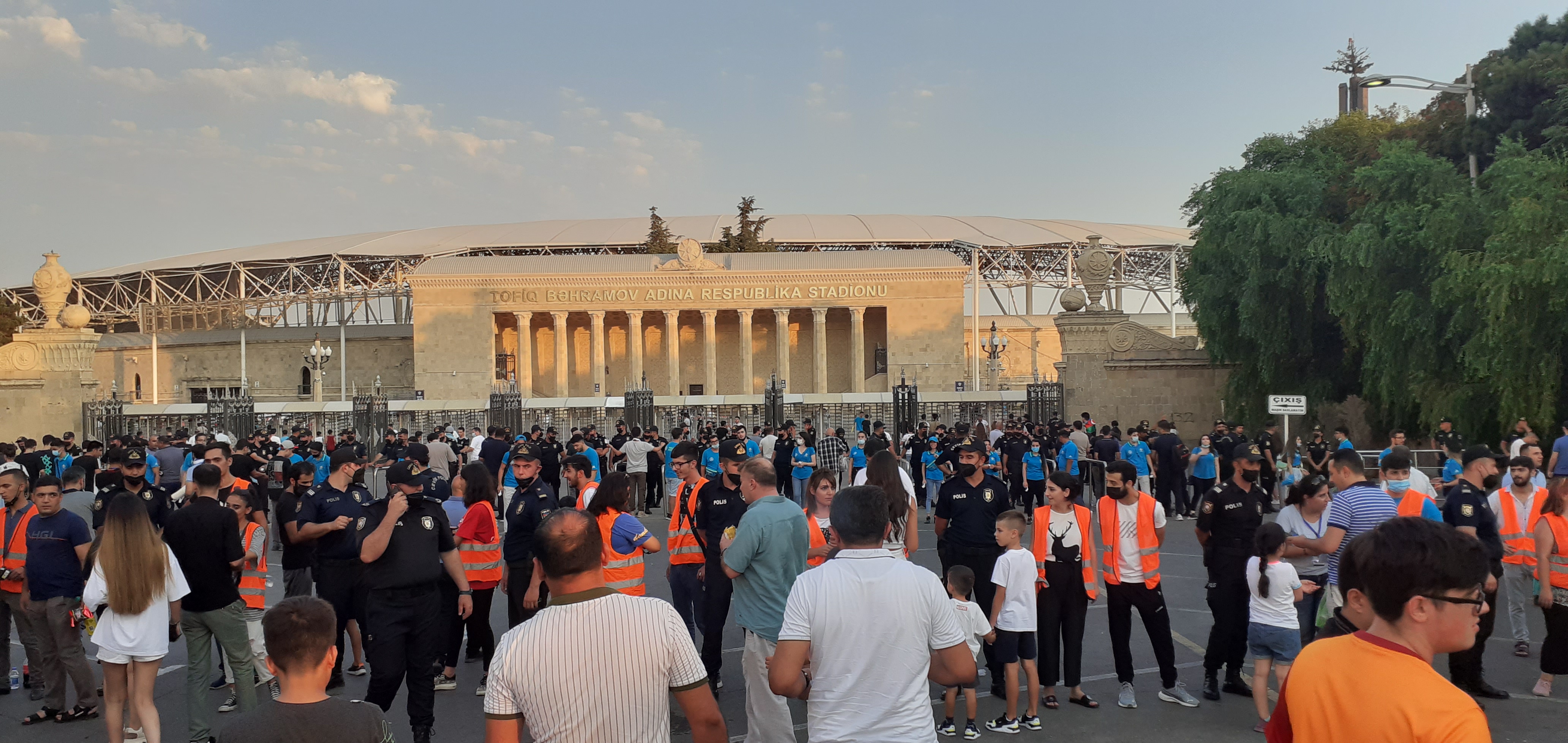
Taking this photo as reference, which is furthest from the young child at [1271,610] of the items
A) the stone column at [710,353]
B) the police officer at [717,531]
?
the stone column at [710,353]

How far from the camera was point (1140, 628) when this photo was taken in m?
9.18

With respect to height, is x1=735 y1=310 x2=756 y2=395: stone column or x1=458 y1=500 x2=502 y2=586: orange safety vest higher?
x1=735 y1=310 x2=756 y2=395: stone column

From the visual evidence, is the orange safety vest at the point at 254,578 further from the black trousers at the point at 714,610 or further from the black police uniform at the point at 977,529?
the black police uniform at the point at 977,529

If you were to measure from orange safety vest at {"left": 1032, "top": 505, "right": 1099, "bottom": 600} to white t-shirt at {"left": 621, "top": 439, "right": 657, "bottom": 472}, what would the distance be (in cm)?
1112

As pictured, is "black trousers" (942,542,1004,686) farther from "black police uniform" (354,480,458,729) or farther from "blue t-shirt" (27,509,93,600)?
"blue t-shirt" (27,509,93,600)

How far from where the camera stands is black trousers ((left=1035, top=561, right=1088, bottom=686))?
22.4 ft

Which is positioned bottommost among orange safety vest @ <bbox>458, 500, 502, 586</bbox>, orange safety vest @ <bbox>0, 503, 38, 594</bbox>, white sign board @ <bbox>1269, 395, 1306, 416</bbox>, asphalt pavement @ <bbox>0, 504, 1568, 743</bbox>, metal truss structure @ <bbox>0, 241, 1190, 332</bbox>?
asphalt pavement @ <bbox>0, 504, 1568, 743</bbox>

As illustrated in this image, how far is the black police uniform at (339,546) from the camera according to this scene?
274 inches

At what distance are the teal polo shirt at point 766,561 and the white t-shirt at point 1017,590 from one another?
1423mm

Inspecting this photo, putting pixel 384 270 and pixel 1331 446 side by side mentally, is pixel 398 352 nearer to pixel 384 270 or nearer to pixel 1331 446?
A: pixel 384 270

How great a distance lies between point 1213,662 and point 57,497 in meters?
7.31

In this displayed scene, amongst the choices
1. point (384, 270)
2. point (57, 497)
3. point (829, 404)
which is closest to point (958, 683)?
point (57, 497)

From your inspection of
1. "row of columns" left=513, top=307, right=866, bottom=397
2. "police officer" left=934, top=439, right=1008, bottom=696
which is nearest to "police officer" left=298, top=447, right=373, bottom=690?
"police officer" left=934, top=439, right=1008, bottom=696

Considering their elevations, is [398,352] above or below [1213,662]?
above
